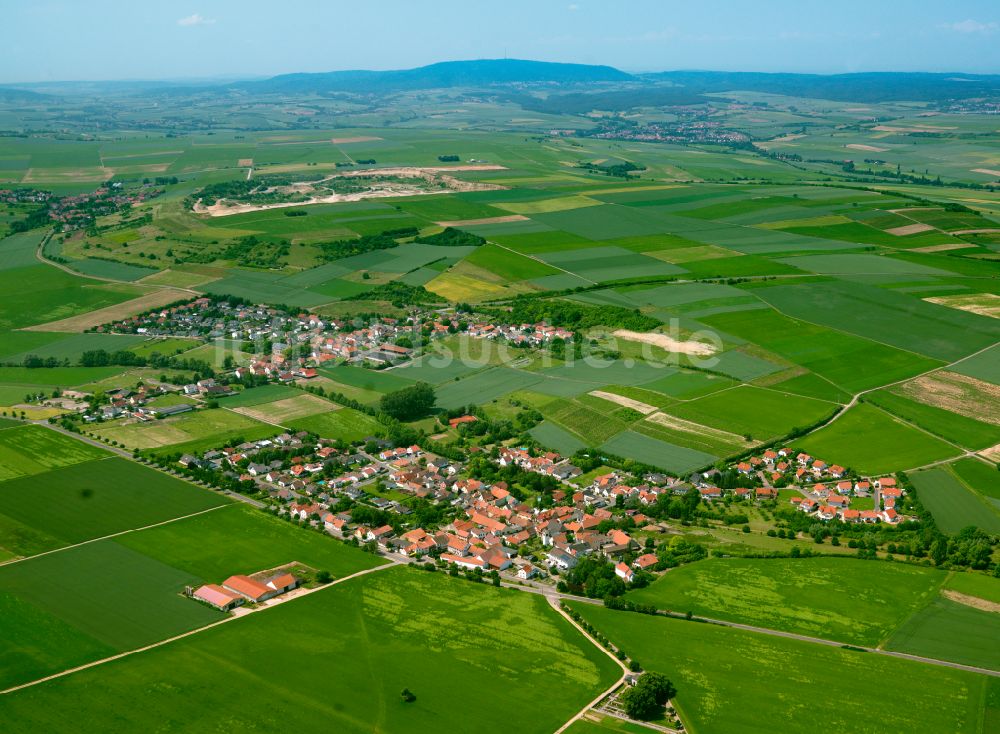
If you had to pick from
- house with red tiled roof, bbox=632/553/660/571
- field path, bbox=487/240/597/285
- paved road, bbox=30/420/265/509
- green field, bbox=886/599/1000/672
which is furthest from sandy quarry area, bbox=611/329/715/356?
paved road, bbox=30/420/265/509

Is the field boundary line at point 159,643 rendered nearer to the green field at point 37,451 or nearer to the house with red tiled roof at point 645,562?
the house with red tiled roof at point 645,562

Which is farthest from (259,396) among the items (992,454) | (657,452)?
(992,454)

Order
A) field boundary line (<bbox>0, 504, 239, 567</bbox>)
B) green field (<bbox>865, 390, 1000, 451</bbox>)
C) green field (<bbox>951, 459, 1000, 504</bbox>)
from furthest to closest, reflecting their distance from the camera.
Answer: green field (<bbox>865, 390, 1000, 451</bbox>) → green field (<bbox>951, 459, 1000, 504</bbox>) → field boundary line (<bbox>0, 504, 239, 567</bbox>)

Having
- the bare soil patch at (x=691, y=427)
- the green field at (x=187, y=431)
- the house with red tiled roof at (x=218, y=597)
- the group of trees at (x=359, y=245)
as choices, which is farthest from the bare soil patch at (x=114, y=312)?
the bare soil patch at (x=691, y=427)

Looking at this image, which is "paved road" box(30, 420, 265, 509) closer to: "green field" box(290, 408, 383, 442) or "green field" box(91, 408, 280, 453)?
"green field" box(91, 408, 280, 453)

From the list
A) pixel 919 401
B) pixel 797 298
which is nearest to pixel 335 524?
pixel 919 401

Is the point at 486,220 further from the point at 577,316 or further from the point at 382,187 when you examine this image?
the point at 577,316
